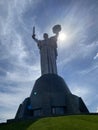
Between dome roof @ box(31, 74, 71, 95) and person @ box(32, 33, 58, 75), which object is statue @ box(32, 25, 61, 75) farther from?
dome roof @ box(31, 74, 71, 95)

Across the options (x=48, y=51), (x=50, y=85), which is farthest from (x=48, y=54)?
(x=50, y=85)

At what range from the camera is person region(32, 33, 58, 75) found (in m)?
45.8

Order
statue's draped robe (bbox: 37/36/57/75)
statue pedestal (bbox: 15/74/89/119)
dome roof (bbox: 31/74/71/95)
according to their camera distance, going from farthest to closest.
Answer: statue's draped robe (bbox: 37/36/57/75) → dome roof (bbox: 31/74/71/95) → statue pedestal (bbox: 15/74/89/119)

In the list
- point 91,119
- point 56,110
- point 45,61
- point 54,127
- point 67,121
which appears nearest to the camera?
point 54,127

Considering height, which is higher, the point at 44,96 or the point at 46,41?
the point at 46,41

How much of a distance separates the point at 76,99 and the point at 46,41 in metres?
15.0

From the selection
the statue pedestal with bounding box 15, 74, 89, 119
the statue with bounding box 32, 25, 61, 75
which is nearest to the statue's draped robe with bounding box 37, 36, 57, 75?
the statue with bounding box 32, 25, 61, 75

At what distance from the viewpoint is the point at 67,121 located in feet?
76.2

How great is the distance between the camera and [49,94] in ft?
131

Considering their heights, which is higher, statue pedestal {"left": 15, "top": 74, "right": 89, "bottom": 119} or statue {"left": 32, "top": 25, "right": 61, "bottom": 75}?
statue {"left": 32, "top": 25, "right": 61, "bottom": 75}

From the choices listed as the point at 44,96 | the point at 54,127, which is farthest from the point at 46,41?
the point at 54,127

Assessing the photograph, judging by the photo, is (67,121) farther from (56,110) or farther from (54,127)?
(56,110)

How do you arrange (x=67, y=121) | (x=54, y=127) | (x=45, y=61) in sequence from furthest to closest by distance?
(x=45, y=61)
(x=67, y=121)
(x=54, y=127)

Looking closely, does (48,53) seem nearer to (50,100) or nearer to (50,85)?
(50,85)
